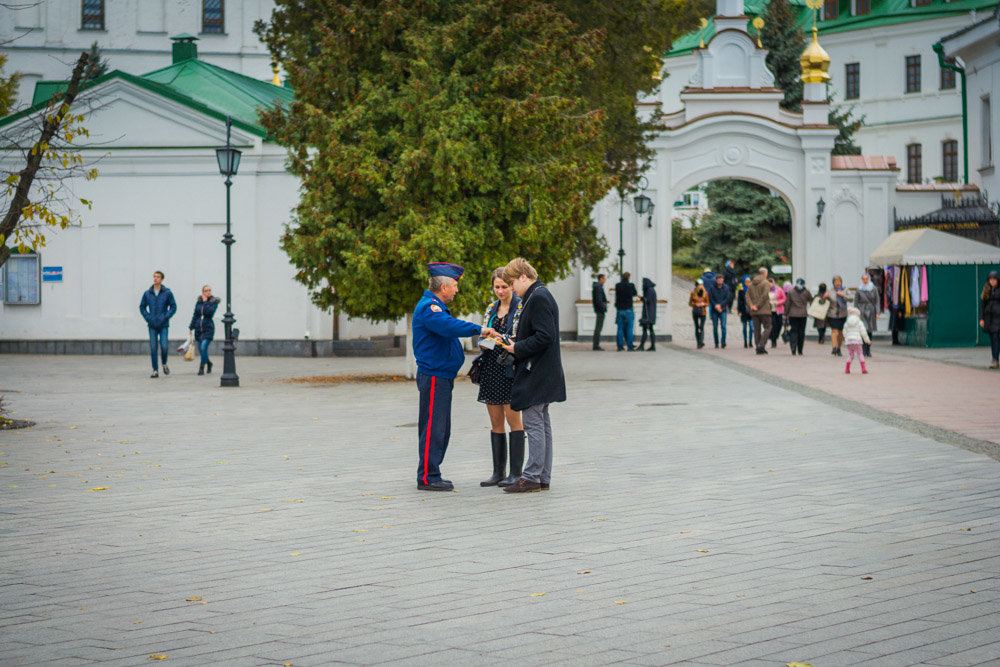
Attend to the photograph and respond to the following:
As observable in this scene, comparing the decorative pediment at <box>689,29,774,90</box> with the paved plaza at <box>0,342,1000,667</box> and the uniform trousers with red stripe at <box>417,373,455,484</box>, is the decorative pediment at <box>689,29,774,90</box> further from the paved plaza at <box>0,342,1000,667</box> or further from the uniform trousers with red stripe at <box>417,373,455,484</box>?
the uniform trousers with red stripe at <box>417,373,455,484</box>

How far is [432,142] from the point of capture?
66.0 feet

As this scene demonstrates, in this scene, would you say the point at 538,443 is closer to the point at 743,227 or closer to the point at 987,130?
the point at 987,130

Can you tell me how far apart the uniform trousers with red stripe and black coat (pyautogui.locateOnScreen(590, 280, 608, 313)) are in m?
24.4

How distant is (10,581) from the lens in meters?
6.35

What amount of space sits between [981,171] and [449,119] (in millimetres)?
22730

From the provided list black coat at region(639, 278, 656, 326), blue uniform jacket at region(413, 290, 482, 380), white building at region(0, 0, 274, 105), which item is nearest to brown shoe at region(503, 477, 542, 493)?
blue uniform jacket at region(413, 290, 482, 380)

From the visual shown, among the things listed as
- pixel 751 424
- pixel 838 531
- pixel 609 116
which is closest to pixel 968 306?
pixel 609 116

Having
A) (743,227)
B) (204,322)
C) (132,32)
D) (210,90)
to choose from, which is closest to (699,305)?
(204,322)

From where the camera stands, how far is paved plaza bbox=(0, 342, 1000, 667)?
17.0 ft

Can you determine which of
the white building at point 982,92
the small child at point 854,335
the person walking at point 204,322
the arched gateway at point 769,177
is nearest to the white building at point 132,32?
the arched gateway at point 769,177

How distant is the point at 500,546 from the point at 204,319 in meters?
17.6

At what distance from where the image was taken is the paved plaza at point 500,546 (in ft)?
17.0

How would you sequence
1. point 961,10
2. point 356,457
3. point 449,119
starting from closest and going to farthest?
point 356,457 → point 449,119 → point 961,10

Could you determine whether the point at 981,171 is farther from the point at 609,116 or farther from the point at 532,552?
the point at 532,552
